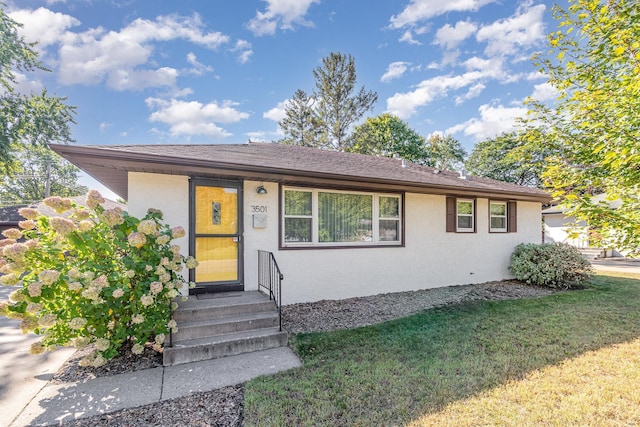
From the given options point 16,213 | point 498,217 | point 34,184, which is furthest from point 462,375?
point 34,184

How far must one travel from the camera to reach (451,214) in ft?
27.2

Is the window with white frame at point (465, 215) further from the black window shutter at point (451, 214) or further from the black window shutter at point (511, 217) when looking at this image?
the black window shutter at point (511, 217)

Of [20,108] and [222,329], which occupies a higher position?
[20,108]

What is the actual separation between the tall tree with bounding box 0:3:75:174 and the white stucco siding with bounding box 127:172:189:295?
13.9 meters

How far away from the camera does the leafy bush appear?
27.7 feet

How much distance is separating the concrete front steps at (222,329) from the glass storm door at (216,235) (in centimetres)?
56

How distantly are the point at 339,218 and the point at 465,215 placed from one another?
4.26 metres

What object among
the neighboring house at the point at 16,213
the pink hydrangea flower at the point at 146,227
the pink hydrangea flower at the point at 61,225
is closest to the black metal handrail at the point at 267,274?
the pink hydrangea flower at the point at 146,227

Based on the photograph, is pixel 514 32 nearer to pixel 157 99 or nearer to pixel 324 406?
pixel 324 406

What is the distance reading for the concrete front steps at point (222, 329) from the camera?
12.7 ft

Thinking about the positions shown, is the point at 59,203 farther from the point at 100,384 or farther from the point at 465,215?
the point at 465,215

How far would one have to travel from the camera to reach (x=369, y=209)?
23.9 ft

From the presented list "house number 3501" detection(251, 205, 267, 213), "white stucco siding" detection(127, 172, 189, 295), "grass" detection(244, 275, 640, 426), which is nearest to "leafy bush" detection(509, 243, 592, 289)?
"grass" detection(244, 275, 640, 426)

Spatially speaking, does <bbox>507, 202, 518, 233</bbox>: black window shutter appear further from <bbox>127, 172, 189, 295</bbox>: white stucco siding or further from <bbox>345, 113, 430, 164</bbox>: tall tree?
<bbox>345, 113, 430, 164</bbox>: tall tree
